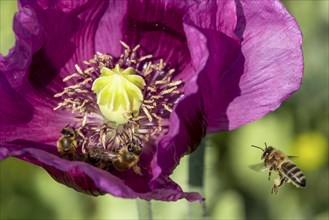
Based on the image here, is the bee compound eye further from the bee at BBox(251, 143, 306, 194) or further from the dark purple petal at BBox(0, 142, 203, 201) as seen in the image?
the bee at BBox(251, 143, 306, 194)

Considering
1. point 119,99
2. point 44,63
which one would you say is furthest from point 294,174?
point 44,63

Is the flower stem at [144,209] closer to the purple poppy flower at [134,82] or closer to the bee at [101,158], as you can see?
the purple poppy flower at [134,82]

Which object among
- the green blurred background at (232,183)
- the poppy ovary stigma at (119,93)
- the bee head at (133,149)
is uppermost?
the poppy ovary stigma at (119,93)

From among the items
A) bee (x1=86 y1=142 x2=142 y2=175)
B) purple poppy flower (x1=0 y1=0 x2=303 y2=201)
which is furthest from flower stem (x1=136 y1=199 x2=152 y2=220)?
bee (x1=86 y1=142 x2=142 y2=175)

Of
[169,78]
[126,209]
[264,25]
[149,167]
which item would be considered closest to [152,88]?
[169,78]

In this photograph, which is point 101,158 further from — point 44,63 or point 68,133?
point 44,63

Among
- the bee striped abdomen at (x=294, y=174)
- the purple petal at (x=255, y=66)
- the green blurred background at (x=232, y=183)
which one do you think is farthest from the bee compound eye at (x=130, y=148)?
the green blurred background at (x=232, y=183)

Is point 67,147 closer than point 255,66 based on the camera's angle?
Yes
